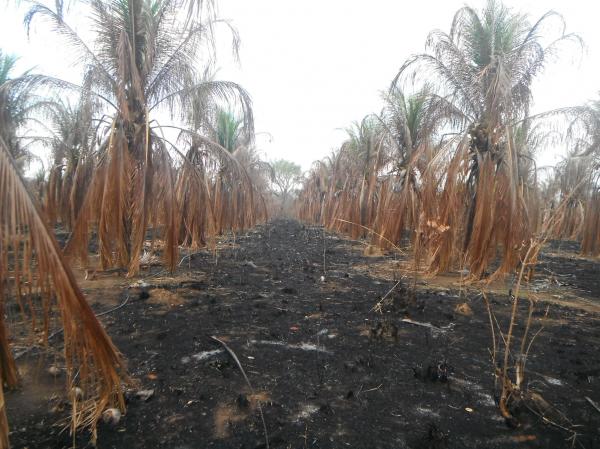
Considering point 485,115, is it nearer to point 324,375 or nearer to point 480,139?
point 480,139

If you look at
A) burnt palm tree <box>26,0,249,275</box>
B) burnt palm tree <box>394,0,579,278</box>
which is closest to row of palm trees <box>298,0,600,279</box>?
burnt palm tree <box>394,0,579,278</box>

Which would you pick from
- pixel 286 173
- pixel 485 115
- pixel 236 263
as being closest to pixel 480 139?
pixel 485 115

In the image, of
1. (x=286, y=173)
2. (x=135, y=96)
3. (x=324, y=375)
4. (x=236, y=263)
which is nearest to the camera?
(x=324, y=375)

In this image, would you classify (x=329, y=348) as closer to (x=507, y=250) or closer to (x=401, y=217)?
(x=507, y=250)

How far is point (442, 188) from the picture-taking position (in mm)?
6934

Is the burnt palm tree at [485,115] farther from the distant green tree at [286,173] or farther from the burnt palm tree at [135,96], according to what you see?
the distant green tree at [286,173]

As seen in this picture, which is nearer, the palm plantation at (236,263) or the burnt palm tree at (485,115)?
the palm plantation at (236,263)

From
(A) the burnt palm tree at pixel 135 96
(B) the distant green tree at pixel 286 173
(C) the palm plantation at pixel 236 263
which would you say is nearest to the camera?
(C) the palm plantation at pixel 236 263

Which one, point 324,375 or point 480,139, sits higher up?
point 480,139

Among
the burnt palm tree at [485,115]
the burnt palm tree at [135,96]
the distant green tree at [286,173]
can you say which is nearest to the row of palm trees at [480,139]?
the burnt palm tree at [485,115]

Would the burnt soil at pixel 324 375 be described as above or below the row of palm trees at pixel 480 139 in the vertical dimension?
below

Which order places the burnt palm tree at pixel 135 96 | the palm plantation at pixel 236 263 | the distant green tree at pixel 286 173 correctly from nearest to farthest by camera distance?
the palm plantation at pixel 236 263 → the burnt palm tree at pixel 135 96 → the distant green tree at pixel 286 173

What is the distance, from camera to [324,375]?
3.05 metres

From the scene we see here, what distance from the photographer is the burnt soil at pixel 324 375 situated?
2256mm
